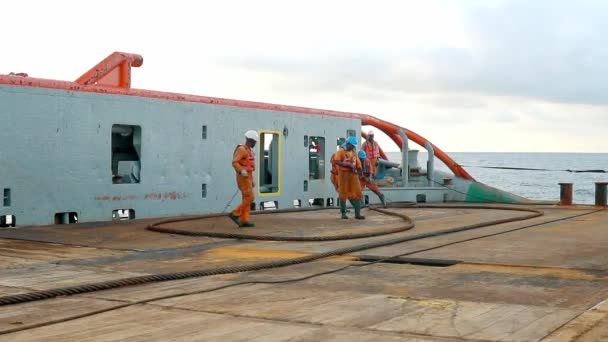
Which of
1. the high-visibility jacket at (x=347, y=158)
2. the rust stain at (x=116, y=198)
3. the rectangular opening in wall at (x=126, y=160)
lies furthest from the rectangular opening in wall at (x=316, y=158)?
the rust stain at (x=116, y=198)

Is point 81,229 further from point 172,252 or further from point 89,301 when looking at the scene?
point 89,301

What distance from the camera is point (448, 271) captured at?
8.45 metres

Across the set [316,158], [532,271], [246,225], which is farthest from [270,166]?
[532,271]

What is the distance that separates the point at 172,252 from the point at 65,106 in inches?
205

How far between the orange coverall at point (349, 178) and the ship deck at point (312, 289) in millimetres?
2744

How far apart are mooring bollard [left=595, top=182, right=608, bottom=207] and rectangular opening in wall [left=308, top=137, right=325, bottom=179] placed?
23.3ft

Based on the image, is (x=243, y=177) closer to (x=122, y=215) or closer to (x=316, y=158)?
(x=122, y=215)

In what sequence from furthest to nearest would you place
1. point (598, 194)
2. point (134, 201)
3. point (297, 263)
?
point (598, 194), point (134, 201), point (297, 263)

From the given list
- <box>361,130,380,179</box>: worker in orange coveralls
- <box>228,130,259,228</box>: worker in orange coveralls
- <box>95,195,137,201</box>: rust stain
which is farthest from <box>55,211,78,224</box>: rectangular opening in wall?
<box>361,130,380,179</box>: worker in orange coveralls

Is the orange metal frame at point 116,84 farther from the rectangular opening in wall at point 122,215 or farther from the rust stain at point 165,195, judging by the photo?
the rectangular opening in wall at point 122,215

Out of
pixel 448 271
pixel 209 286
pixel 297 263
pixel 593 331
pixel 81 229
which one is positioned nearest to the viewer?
pixel 593 331

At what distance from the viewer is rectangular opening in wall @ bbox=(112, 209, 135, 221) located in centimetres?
1532

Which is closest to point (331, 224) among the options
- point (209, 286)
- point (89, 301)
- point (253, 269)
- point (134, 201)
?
point (134, 201)

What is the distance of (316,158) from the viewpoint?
2164 centimetres
